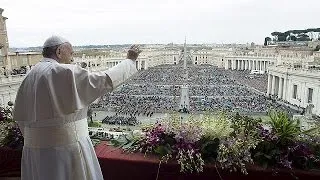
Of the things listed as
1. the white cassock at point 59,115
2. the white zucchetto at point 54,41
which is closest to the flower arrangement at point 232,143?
the white cassock at point 59,115

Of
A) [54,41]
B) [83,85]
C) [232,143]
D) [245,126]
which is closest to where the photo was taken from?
[83,85]

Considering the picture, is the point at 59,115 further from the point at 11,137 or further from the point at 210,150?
the point at 11,137

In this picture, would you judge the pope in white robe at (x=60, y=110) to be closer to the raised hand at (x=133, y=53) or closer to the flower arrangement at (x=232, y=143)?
the raised hand at (x=133, y=53)

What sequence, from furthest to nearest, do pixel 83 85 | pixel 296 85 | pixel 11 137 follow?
pixel 296 85 → pixel 11 137 → pixel 83 85

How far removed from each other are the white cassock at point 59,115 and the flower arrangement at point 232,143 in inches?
23.1

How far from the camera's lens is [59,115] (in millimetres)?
1873

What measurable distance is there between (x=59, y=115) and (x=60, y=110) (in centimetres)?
3

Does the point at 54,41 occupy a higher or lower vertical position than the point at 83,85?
higher

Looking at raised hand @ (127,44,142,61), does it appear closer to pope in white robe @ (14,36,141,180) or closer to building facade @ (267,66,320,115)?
pope in white robe @ (14,36,141,180)

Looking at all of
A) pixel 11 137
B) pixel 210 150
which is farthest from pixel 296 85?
pixel 11 137

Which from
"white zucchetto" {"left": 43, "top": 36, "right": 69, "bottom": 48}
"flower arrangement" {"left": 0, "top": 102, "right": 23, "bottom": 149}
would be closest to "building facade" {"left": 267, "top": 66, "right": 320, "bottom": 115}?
"flower arrangement" {"left": 0, "top": 102, "right": 23, "bottom": 149}

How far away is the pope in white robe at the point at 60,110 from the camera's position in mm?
1811

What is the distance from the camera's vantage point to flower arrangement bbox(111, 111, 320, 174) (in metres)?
2.22

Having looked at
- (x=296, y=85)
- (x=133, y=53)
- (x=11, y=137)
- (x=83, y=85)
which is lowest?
(x=296, y=85)
